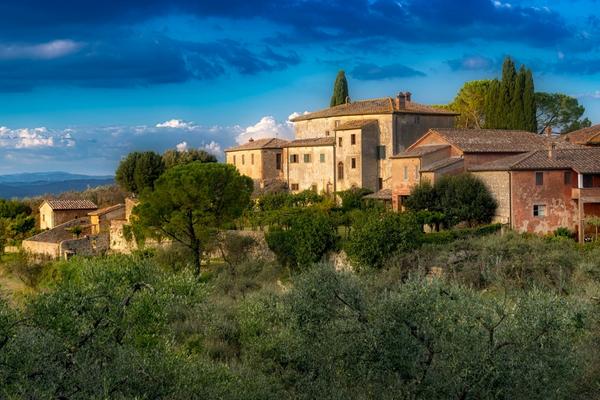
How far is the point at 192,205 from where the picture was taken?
3531 centimetres

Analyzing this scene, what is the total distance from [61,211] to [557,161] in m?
30.1

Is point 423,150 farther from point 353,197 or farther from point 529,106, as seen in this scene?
point 529,106

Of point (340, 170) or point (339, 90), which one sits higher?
point (339, 90)

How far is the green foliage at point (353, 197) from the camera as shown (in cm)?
4175

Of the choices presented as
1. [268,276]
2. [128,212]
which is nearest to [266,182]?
[128,212]

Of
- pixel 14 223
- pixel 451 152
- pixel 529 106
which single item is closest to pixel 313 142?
pixel 451 152

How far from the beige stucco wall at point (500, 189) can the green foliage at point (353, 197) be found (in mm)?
8731

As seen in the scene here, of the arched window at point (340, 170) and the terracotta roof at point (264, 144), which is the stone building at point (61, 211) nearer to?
the terracotta roof at point (264, 144)

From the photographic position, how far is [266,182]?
50625mm

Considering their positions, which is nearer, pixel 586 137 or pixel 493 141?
pixel 493 141

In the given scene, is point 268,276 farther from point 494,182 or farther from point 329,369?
point 329,369

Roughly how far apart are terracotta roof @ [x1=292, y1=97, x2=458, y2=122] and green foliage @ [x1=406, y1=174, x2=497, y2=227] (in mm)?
11578

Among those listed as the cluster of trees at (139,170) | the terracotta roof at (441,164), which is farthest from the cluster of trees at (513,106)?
the cluster of trees at (139,170)

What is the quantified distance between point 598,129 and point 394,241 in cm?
2038
